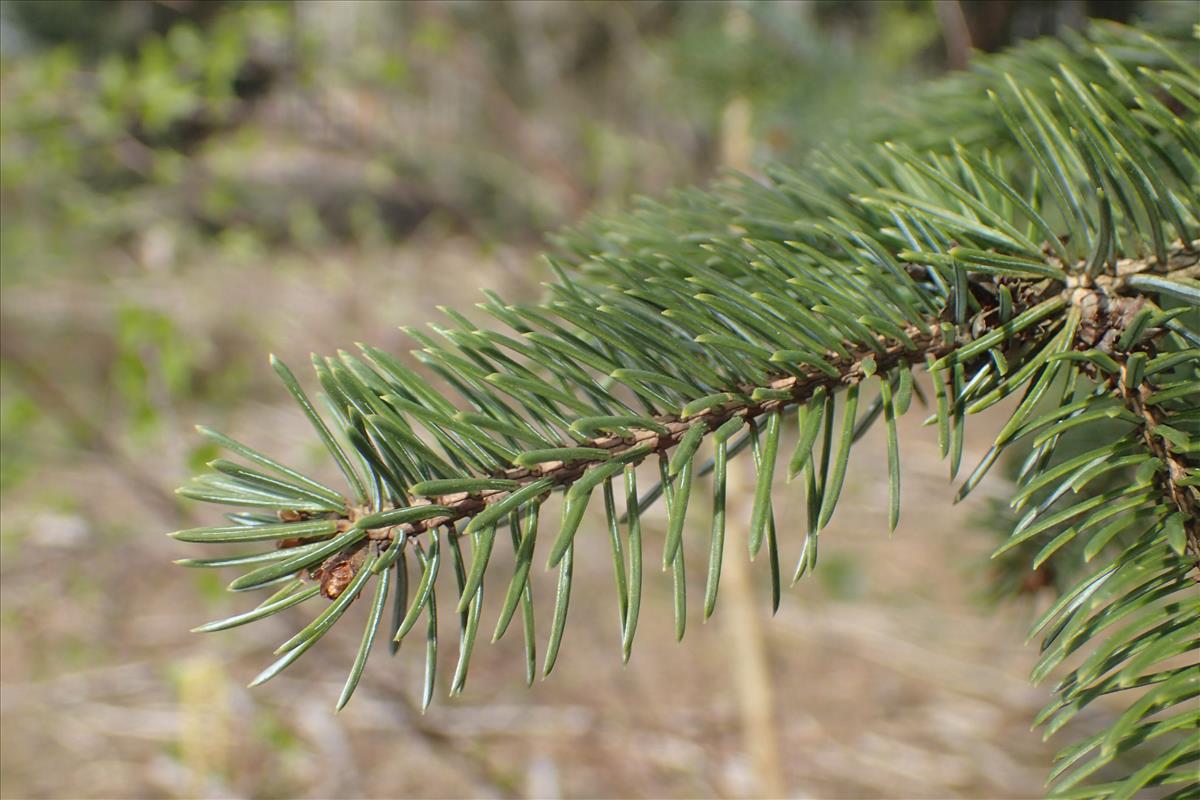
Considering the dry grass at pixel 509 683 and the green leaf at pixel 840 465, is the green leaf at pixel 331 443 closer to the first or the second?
the green leaf at pixel 840 465

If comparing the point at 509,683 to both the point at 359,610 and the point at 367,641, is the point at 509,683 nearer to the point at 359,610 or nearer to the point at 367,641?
the point at 359,610

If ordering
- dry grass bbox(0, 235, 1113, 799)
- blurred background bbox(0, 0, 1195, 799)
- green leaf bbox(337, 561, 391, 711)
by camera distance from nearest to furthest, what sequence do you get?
green leaf bbox(337, 561, 391, 711), blurred background bbox(0, 0, 1195, 799), dry grass bbox(0, 235, 1113, 799)

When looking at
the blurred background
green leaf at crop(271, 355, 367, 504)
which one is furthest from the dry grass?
green leaf at crop(271, 355, 367, 504)

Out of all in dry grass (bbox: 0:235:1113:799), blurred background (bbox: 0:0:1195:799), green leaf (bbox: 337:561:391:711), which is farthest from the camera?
dry grass (bbox: 0:235:1113:799)

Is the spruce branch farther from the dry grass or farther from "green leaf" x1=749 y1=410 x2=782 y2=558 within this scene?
the dry grass

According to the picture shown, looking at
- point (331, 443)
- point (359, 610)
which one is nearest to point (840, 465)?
point (331, 443)

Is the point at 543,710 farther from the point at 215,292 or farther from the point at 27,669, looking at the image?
the point at 215,292

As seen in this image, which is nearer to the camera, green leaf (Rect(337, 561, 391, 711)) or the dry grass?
green leaf (Rect(337, 561, 391, 711))

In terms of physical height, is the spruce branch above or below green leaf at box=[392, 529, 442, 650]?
above
